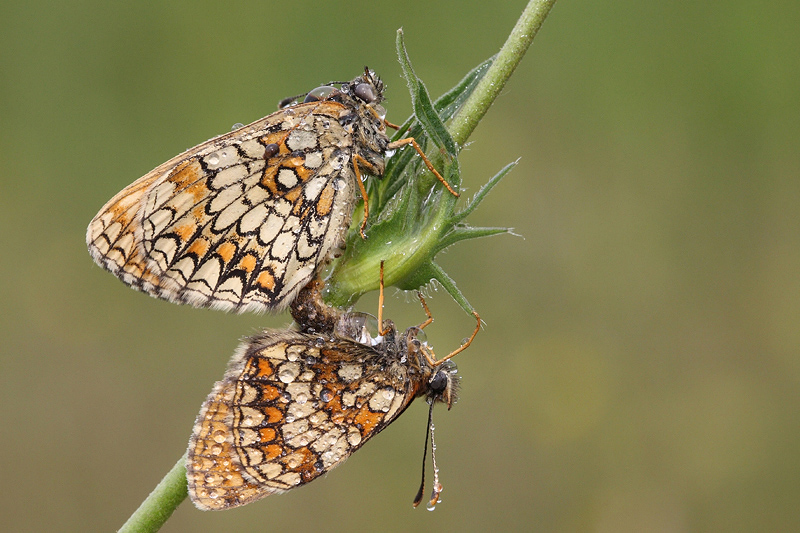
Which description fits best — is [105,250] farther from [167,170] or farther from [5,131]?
[5,131]

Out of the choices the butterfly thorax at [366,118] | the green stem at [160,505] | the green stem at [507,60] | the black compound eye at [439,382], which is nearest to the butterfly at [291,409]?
the green stem at [160,505]

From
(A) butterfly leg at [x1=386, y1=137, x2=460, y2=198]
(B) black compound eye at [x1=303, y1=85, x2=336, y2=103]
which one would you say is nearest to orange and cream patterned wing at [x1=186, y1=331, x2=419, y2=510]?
(A) butterfly leg at [x1=386, y1=137, x2=460, y2=198]

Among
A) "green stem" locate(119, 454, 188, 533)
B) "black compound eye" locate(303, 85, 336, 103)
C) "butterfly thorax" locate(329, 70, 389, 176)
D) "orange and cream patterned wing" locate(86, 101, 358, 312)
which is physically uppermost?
"black compound eye" locate(303, 85, 336, 103)

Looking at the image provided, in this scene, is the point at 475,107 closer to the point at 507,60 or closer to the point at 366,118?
the point at 507,60

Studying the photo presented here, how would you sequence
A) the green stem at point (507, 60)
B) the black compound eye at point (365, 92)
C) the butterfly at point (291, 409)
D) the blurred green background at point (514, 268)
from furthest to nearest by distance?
the blurred green background at point (514, 268) < the black compound eye at point (365, 92) < the butterfly at point (291, 409) < the green stem at point (507, 60)

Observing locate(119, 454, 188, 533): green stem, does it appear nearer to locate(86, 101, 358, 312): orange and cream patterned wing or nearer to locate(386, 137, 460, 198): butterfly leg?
locate(86, 101, 358, 312): orange and cream patterned wing

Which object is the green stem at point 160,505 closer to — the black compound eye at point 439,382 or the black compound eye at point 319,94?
the black compound eye at point 439,382

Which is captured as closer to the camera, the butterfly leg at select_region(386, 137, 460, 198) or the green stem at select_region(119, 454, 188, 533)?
the green stem at select_region(119, 454, 188, 533)

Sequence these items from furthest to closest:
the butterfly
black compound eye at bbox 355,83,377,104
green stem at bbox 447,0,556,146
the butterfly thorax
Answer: black compound eye at bbox 355,83,377,104 → the butterfly thorax → the butterfly → green stem at bbox 447,0,556,146
